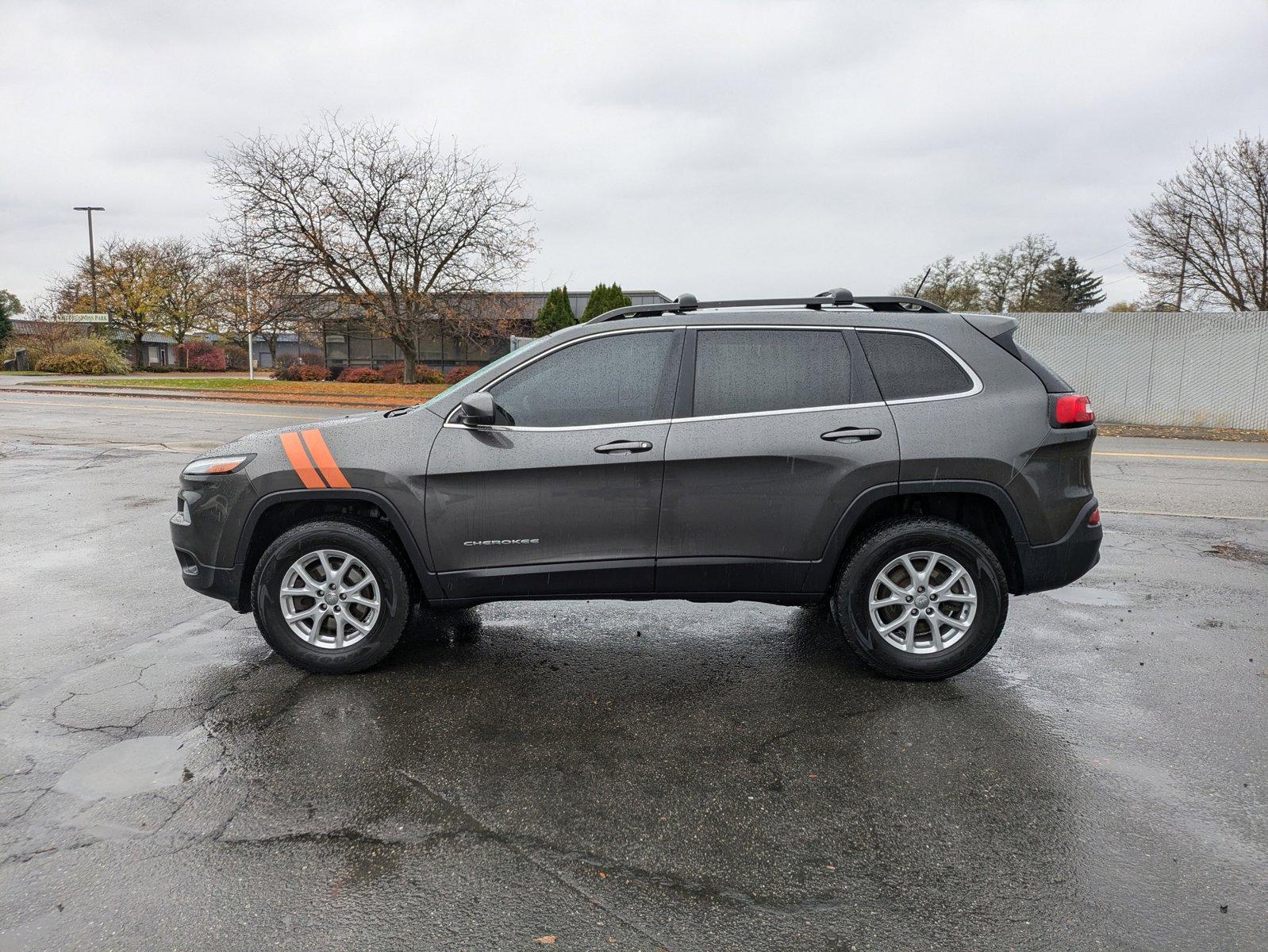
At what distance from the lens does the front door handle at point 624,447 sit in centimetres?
418

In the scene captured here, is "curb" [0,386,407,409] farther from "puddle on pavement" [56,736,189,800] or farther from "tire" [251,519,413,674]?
"puddle on pavement" [56,736,189,800]

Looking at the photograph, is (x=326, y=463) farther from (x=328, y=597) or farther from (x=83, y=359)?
(x=83, y=359)

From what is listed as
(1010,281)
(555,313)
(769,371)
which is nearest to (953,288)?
(1010,281)

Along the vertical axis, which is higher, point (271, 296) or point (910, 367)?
point (271, 296)

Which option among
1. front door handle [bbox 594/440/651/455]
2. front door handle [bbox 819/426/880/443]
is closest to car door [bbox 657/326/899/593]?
front door handle [bbox 819/426/880/443]

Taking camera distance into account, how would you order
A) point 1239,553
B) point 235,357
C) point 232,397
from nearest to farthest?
1. point 1239,553
2. point 232,397
3. point 235,357

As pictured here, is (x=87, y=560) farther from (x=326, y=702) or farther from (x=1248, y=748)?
(x=1248, y=748)

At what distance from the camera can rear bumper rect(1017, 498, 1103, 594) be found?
426 centimetres

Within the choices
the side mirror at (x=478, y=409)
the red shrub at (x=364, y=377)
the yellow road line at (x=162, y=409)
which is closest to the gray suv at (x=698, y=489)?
the side mirror at (x=478, y=409)

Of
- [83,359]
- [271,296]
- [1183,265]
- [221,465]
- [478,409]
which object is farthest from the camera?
[83,359]

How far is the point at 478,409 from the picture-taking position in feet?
13.6

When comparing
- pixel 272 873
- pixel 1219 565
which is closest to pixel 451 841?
pixel 272 873

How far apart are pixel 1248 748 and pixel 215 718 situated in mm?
4508

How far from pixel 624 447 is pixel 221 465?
2.10 metres
